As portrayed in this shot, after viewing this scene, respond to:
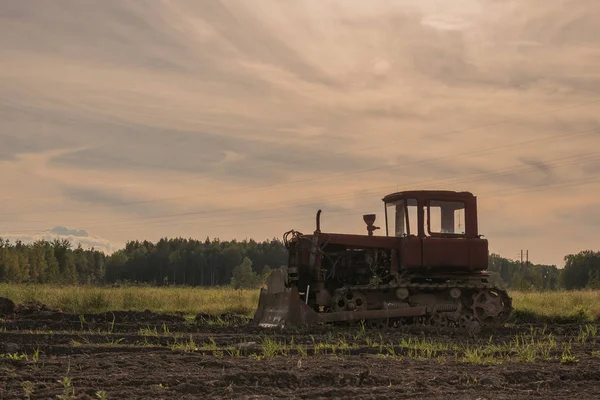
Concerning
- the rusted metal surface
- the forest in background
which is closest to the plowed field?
the rusted metal surface

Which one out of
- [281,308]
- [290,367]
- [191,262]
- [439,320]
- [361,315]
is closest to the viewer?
[290,367]

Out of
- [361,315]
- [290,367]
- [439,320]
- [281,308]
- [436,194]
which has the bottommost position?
[290,367]

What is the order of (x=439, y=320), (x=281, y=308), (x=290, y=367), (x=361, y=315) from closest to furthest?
1. (x=290, y=367)
2. (x=361, y=315)
3. (x=439, y=320)
4. (x=281, y=308)

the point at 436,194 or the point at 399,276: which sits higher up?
the point at 436,194

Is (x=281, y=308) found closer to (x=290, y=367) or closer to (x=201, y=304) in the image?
(x=290, y=367)

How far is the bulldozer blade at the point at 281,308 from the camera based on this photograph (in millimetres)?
14688

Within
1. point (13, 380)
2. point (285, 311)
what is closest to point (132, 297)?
point (285, 311)

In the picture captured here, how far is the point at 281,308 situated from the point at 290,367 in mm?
6487

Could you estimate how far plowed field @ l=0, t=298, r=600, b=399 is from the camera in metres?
7.37

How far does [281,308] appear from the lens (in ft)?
49.6

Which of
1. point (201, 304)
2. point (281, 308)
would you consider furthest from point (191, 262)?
point (281, 308)

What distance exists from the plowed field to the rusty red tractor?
1.85 m

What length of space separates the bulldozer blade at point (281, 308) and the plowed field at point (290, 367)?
1.62 meters

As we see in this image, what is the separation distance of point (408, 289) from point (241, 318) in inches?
214
